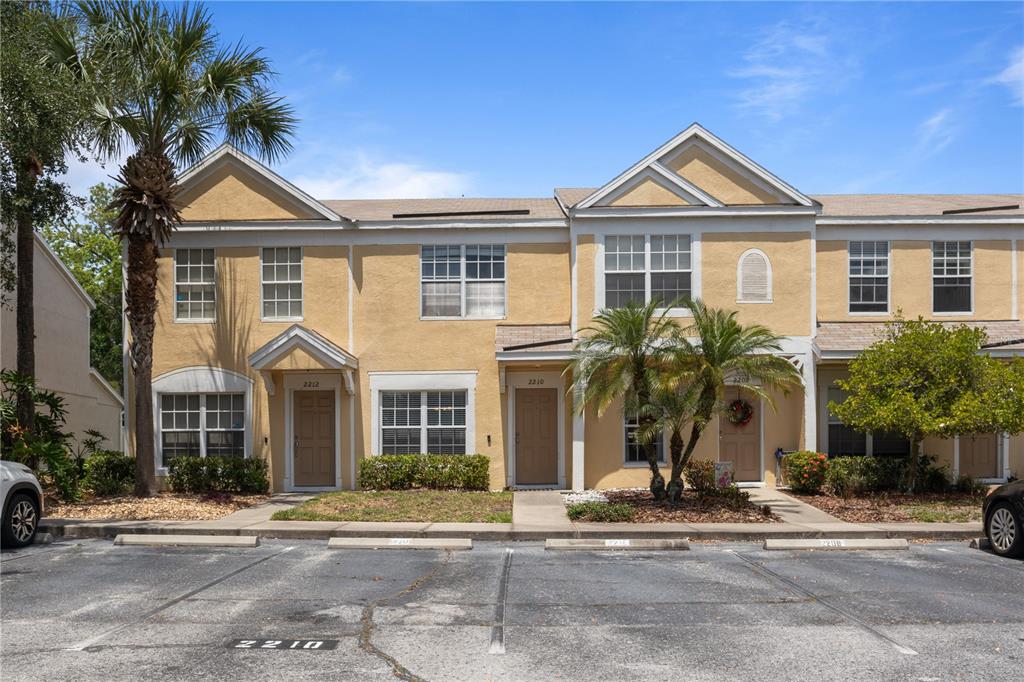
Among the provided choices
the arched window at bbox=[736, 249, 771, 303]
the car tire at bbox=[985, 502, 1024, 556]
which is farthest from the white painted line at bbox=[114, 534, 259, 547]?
the arched window at bbox=[736, 249, 771, 303]

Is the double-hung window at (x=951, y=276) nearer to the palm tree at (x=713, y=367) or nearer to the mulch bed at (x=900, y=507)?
the mulch bed at (x=900, y=507)

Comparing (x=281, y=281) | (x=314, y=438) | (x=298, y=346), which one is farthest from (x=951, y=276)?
(x=281, y=281)

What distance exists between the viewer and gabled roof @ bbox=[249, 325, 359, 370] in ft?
57.4

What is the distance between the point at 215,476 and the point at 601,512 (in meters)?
8.06

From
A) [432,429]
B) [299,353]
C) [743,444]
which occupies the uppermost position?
[299,353]

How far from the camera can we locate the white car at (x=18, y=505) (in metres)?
11.7

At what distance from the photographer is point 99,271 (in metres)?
40.8

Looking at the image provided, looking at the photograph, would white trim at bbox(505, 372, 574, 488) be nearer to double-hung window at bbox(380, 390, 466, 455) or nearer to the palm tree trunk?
double-hung window at bbox(380, 390, 466, 455)

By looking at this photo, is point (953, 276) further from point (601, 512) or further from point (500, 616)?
point (500, 616)

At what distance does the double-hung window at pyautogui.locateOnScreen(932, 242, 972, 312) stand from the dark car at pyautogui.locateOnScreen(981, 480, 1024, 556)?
8.14m

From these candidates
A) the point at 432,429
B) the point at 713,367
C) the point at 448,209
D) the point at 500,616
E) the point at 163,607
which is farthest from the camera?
the point at 448,209

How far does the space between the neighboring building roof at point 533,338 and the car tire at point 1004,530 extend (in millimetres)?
8032

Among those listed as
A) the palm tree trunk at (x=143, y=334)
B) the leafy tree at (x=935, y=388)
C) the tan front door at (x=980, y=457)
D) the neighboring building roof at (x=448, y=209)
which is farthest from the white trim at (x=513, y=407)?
the tan front door at (x=980, y=457)

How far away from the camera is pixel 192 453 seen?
1859 centimetres
